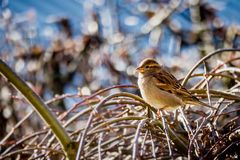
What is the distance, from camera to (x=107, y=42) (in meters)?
4.95

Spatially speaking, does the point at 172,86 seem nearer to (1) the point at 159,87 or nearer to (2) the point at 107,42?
(1) the point at 159,87

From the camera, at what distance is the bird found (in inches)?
95.9

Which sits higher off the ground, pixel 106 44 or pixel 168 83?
pixel 106 44

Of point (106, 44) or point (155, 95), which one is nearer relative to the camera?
point (155, 95)

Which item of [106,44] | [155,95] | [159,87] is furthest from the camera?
[106,44]

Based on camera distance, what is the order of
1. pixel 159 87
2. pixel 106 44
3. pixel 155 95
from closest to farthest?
pixel 155 95 < pixel 159 87 < pixel 106 44

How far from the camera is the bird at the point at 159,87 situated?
244 cm

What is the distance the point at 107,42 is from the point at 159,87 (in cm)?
229

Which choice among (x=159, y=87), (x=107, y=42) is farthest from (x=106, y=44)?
(x=159, y=87)

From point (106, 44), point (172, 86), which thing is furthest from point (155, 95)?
point (106, 44)

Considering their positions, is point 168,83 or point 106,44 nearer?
point 168,83

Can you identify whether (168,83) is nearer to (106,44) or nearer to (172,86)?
(172,86)

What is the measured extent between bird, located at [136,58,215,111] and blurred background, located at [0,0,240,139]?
149 centimetres

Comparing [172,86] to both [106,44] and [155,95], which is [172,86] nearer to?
[155,95]
